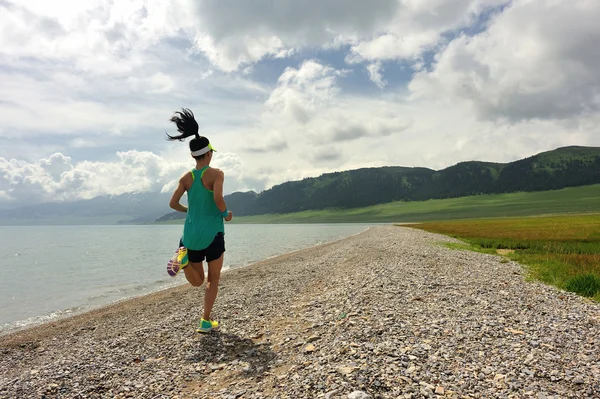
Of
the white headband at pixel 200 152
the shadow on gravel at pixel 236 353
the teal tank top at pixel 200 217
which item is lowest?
the shadow on gravel at pixel 236 353

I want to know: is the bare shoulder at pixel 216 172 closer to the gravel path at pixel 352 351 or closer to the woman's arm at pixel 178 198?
the woman's arm at pixel 178 198

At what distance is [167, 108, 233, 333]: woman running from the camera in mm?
8195

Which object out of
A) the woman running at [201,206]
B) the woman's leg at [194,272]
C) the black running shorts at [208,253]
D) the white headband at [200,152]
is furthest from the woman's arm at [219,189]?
the woman's leg at [194,272]

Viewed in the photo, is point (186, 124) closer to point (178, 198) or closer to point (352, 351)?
point (178, 198)

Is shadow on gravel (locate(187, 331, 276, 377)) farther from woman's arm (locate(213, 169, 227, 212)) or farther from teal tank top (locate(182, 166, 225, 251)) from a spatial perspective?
woman's arm (locate(213, 169, 227, 212))

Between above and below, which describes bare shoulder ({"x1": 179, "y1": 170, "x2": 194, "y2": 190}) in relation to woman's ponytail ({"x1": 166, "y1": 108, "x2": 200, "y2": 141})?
below

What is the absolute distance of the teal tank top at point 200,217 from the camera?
8.20 m

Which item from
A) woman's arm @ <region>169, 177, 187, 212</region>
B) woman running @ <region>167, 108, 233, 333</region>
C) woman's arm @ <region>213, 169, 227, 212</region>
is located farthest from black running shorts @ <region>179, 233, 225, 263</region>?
woman's arm @ <region>169, 177, 187, 212</region>

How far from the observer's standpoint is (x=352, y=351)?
6.55 m

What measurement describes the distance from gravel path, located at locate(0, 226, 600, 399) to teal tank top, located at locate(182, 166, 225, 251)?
2.60 metres

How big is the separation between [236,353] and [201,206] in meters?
3.51

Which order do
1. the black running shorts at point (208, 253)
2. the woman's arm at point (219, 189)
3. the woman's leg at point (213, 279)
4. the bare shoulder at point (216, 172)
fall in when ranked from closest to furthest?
1. the woman's arm at point (219, 189)
2. the bare shoulder at point (216, 172)
3. the black running shorts at point (208, 253)
4. the woman's leg at point (213, 279)

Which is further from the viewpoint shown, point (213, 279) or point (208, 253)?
point (213, 279)

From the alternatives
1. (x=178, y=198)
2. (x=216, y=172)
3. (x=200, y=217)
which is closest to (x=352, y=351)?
(x=200, y=217)
